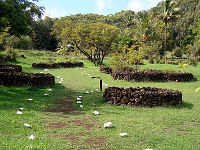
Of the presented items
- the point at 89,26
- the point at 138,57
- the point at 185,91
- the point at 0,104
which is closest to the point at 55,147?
the point at 0,104

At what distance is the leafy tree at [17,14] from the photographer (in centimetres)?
947

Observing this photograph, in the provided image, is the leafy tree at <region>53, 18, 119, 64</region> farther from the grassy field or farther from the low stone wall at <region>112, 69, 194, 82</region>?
the grassy field

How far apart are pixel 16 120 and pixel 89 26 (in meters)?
20.9

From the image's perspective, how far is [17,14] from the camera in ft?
33.7

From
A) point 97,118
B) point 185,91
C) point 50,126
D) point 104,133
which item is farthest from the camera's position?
point 185,91

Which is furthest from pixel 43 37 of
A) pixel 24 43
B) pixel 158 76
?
pixel 158 76

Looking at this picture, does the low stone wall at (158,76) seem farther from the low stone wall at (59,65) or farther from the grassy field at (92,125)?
the low stone wall at (59,65)

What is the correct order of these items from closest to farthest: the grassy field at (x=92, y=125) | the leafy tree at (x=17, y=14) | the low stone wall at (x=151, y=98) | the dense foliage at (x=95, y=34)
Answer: the grassy field at (x=92, y=125)
the low stone wall at (x=151, y=98)
the leafy tree at (x=17, y=14)
the dense foliage at (x=95, y=34)

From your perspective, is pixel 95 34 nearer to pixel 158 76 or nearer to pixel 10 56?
pixel 10 56

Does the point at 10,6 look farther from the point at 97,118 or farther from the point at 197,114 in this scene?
the point at 197,114

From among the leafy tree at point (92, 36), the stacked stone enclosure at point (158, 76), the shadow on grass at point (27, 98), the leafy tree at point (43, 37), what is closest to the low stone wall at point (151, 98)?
the shadow on grass at point (27, 98)

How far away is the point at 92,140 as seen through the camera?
507cm

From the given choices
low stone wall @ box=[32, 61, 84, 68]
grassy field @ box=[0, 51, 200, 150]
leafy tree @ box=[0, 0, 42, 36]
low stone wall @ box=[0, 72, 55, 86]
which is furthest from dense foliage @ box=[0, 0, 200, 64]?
grassy field @ box=[0, 51, 200, 150]

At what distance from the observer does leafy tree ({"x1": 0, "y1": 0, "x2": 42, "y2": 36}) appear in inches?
373
